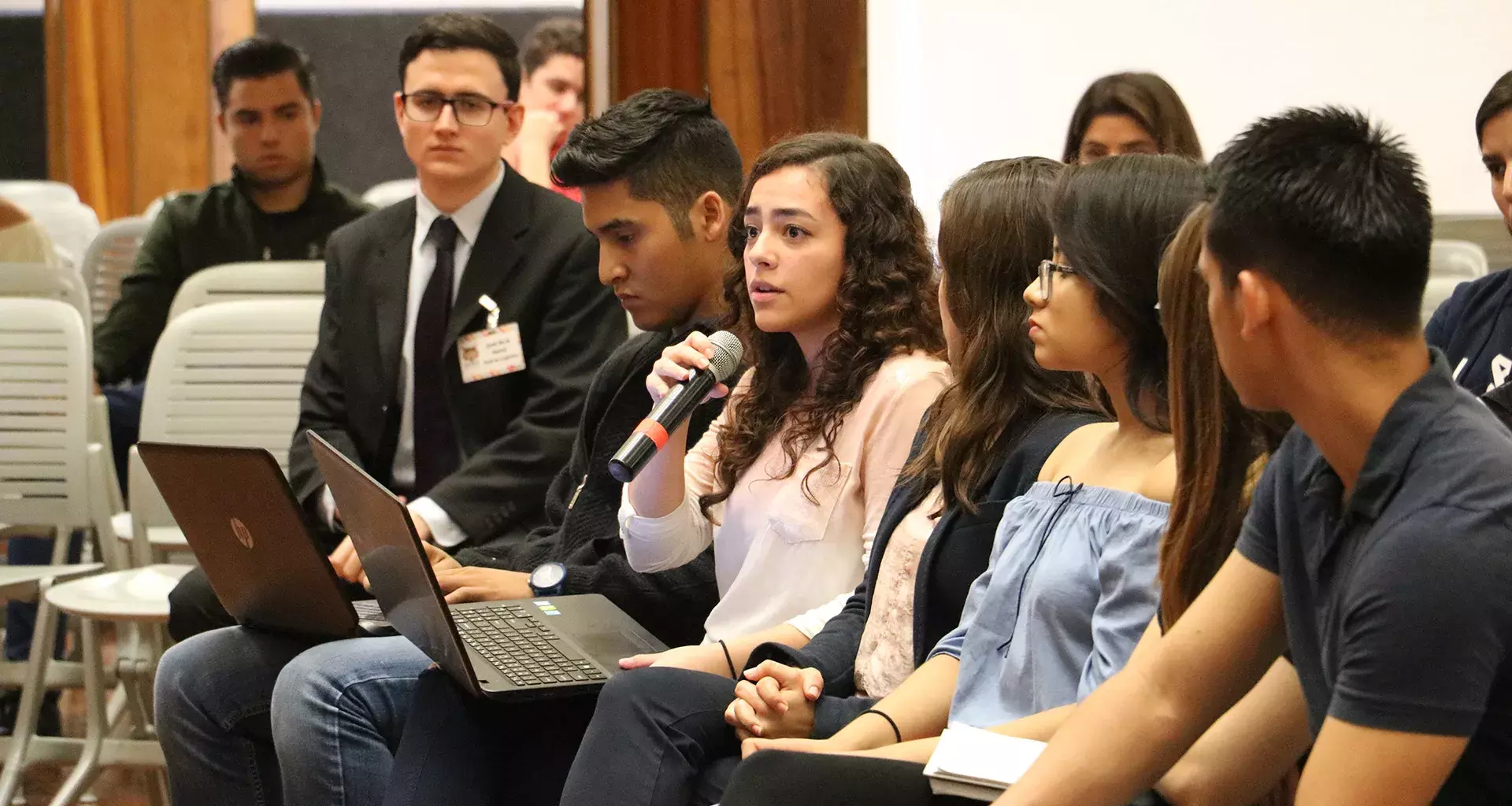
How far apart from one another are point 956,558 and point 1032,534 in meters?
0.13

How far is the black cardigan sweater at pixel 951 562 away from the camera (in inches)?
60.6

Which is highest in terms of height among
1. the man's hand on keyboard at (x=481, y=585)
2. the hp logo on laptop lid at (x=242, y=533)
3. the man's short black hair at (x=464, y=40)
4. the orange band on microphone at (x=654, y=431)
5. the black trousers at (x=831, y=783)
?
the man's short black hair at (x=464, y=40)

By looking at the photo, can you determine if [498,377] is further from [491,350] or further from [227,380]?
[227,380]

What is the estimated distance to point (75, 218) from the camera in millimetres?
5375

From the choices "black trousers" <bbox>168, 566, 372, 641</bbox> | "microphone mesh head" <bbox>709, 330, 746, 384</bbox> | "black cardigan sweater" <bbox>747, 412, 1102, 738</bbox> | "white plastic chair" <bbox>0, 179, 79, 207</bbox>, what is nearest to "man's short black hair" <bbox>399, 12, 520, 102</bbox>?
"black trousers" <bbox>168, 566, 372, 641</bbox>

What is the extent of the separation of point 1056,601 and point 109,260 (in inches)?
141

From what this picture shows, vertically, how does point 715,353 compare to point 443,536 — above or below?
above

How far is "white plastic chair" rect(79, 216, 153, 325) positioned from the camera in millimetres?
4215

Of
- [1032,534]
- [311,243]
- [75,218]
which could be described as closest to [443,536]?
[1032,534]

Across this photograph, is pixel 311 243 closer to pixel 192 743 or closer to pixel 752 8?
pixel 752 8

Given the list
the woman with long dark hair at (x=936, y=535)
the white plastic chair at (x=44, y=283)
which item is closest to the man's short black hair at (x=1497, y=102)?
the woman with long dark hair at (x=936, y=535)

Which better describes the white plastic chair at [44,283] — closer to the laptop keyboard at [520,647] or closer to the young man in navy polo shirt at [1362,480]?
the laptop keyboard at [520,647]

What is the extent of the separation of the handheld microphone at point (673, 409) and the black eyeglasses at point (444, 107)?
1119 mm

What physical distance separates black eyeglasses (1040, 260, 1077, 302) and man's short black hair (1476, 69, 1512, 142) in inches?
30.8
